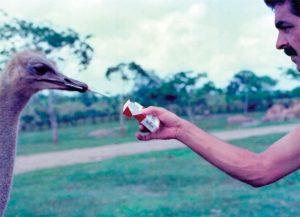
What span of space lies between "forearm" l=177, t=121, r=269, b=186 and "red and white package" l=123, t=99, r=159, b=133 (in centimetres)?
9

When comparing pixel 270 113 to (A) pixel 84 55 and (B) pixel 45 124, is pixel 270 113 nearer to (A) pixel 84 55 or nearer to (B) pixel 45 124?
(B) pixel 45 124

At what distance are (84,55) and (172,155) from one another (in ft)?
21.3

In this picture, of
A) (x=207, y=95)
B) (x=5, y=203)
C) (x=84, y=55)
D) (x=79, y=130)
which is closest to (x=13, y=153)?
(x=5, y=203)

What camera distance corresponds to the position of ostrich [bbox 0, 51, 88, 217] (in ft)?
7.61

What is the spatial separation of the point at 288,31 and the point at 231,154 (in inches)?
18.6

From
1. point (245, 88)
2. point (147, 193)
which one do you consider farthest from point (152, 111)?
point (245, 88)

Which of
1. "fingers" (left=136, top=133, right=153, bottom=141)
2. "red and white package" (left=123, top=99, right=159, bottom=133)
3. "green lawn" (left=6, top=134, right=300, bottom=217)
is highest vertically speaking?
"red and white package" (left=123, top=99, right=159, bottom=133)

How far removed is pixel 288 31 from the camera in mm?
1680

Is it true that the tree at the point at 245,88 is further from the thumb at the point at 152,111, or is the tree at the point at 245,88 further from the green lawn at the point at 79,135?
the thumb at the point at 152,111

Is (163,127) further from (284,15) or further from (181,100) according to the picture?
(181,100)

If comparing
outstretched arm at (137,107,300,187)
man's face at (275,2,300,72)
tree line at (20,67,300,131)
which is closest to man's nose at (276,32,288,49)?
man's face at (275,2,300,72)

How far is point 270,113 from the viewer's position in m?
25.3

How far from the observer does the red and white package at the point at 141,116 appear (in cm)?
194

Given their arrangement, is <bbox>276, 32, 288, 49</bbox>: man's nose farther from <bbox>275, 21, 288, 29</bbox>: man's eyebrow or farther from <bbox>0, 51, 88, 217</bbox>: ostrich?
<bbox>0, 51, 88, 217</bbox>: ostrich
